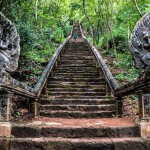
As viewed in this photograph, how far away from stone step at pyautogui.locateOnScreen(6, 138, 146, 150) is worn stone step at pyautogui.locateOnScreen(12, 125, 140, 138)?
442 mm

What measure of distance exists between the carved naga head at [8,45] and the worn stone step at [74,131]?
1268 mm

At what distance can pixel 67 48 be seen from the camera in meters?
18.0

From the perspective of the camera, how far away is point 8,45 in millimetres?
5512

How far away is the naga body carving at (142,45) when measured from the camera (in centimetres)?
493

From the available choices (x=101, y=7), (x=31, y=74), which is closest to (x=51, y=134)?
(x=31, y=74)

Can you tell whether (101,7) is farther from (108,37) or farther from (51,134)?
(51,134)

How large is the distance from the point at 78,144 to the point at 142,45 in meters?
2.12

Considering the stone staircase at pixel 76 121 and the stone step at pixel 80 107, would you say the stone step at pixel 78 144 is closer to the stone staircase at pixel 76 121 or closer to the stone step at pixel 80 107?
the stone staircase at pixel 76 121

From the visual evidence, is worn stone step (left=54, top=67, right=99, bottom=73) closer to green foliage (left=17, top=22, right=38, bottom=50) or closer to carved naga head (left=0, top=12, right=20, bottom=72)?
green foliage (left=17, top=22, right=38, bottom=50)

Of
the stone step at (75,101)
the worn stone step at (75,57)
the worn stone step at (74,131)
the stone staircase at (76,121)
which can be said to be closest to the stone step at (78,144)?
the stone staircase at (76,121)

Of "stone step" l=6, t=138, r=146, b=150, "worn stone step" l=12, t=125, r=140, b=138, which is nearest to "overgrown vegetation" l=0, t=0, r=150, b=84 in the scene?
"worn stone step" l=12, t=125, r=140, b=138

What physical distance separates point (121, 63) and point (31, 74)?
5893 mm

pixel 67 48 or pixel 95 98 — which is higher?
pixel 67 48

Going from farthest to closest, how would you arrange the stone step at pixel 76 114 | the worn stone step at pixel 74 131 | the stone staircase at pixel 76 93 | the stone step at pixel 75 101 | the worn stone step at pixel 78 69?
the worn stone step at pixel 78 69 → the stone step at pixel 75 101 → the stone staircase at pixel 76 93 → the stone step at pixel 76 114 → the worn stone step at pixel 74 131
